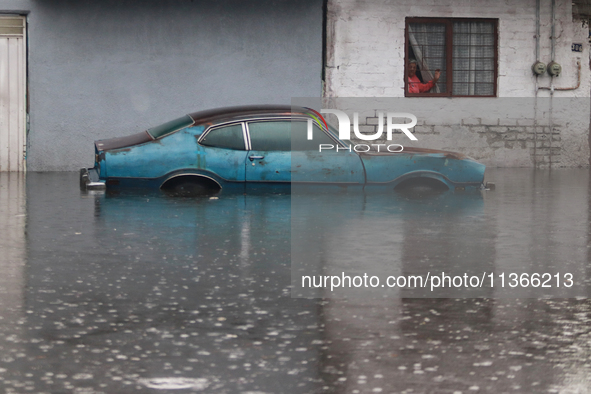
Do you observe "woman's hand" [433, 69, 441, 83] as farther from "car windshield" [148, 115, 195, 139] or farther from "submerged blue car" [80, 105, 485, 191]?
"car windshield" [148, 115, 195, 139]

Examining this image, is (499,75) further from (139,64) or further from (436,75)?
(139,64)

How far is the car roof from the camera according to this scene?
1255 cm

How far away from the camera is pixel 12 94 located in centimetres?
1778

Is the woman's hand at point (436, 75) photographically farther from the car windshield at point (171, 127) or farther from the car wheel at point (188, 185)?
the car wheel at point (188, 185)

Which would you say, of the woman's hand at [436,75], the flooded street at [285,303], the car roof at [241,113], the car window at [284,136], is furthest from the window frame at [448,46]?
the flooded street at [285,303]

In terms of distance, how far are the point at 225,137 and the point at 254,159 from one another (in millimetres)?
507

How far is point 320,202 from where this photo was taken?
1162 cm

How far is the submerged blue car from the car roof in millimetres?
30

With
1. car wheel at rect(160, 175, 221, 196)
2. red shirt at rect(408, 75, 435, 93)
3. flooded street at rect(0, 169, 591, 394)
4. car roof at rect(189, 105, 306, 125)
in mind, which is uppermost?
red shirt at rect(408, 75, 435, 93)

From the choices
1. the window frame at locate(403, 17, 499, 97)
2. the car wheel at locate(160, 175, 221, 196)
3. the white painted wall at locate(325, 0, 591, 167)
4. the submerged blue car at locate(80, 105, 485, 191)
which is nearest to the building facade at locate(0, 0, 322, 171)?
the white painted wall at locate(325, 0, 591, 167)

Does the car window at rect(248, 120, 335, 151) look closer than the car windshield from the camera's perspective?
Yes

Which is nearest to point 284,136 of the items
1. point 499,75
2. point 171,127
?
point 171,127

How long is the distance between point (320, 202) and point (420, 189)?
1.80 metres

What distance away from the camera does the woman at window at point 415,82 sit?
63.4 feet
